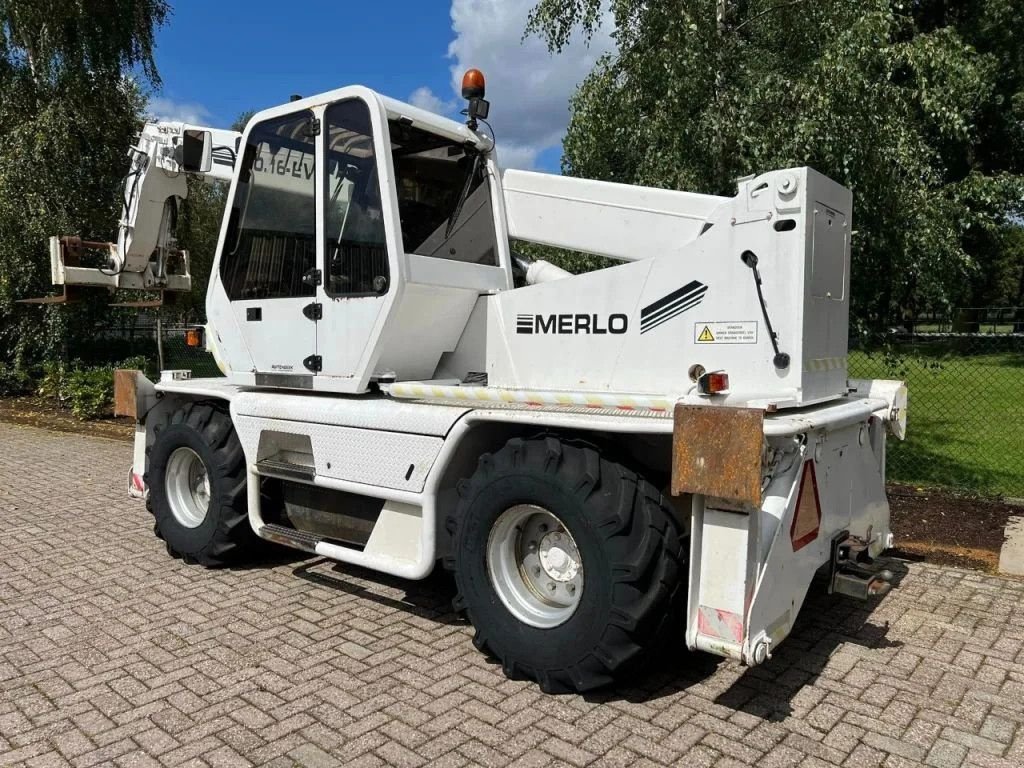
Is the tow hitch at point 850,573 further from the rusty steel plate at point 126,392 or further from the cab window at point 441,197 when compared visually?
the rusty steel plate at point 126,392

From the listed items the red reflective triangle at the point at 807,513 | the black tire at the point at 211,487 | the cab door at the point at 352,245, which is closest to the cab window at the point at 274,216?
the cab door at the point at 352,245

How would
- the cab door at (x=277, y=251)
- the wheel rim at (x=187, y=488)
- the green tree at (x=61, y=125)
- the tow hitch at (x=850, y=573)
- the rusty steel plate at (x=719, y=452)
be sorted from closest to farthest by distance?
1. the rusty steel plate at (x=719, y=452)
2. the tow hitch at (x=850, y=573)
3. the cab door at (x=277, y=251)
4. the wheel rim at (x=187, y=488)
5. the green tree at (x=61, y=125)

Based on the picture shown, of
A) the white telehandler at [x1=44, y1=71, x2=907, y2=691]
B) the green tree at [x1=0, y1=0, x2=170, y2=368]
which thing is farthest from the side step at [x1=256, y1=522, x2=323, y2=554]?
the green tree at [x1=0, y1=0, x2=170, y2=368]

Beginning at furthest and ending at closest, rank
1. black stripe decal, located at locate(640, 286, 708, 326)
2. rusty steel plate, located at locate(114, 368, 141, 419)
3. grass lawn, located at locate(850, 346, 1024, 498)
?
grass lawn, located at locate(850, 346, 1024, 498) < rusty steel plate, located at locate(114, 368, 141, 419) < black stripe decal, located at locate(640, 286, 708, 326)

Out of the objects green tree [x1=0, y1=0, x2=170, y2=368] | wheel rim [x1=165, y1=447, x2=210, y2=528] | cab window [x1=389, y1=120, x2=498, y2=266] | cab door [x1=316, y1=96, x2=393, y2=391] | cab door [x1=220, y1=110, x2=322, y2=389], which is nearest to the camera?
cab door [x1=316, y1=96, x2=393, y2=391]

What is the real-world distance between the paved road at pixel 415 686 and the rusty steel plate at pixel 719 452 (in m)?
1.04

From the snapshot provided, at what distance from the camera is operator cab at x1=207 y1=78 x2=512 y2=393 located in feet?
14.7

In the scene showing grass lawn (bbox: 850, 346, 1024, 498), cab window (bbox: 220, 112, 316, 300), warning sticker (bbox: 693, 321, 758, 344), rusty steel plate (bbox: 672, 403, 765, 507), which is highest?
cab window (bbox: 220, 112, 316, 300)

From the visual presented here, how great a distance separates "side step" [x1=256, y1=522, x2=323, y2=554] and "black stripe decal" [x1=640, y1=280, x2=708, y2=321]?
7.47 ft

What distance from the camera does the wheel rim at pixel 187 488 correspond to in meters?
5.60

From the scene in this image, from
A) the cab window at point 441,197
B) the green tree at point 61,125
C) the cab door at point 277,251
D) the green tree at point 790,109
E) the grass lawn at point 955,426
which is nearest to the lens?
the cab window at point 441,197

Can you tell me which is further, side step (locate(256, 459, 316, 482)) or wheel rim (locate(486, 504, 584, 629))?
side step (locate(256, 459, 316, 482))

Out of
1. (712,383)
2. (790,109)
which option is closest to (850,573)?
(712,383)

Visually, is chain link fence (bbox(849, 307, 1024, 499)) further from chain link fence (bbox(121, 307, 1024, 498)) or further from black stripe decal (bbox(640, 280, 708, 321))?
black stripe decal (bbox(640, 280, 708, 321))
